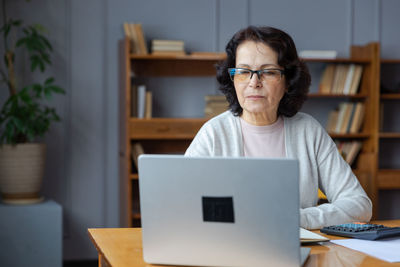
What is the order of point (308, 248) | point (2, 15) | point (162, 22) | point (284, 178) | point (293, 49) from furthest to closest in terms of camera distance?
point (162, 22), point (2, 15), point (293, 49), point (308, 248), point (284, 178)

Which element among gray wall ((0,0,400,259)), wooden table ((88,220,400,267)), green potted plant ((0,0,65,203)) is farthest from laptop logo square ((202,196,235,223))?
gray wall ((0,0,400,259))

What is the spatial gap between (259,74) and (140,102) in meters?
2.29

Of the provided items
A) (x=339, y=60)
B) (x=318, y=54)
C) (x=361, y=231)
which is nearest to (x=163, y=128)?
(x=318, y=54)

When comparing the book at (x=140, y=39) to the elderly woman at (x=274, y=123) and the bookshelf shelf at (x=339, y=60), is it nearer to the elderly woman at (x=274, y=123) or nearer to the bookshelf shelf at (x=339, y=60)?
the bookshelf shelf at (x=339, y=60)

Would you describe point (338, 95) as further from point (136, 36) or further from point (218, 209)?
point (218, 209)

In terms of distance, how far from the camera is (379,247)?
1.37m

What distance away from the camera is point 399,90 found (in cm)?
465

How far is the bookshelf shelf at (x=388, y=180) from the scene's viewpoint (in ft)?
14.5

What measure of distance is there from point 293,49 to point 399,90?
3.02m

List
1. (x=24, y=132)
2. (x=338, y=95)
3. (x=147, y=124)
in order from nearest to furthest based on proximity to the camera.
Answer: (x=24, y=132)
(x=147, y=124)
(x=338, y=95)

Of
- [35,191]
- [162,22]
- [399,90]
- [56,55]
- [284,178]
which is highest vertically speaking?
[162,22]

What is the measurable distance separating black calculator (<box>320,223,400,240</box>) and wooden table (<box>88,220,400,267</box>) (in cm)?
4

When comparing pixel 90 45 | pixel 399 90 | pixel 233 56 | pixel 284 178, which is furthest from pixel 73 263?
pixel 284 178

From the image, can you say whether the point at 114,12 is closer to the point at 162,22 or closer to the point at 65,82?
the point at 162,22
